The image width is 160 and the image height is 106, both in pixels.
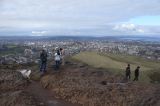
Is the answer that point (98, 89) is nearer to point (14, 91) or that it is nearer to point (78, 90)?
point (78, 90)

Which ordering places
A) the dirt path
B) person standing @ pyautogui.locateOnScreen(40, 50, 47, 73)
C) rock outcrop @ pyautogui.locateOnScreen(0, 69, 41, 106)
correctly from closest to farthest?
rock outcrop @ pyautogui.locateOnScreen(0, 69, 41, 106) → the dirt path → person standing @ pyautogui.locateOnScreen(40, 50, 47, 73)

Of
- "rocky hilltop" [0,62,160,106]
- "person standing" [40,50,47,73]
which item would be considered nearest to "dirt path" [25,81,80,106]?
"rocky hilltop" [0,62,160,106]

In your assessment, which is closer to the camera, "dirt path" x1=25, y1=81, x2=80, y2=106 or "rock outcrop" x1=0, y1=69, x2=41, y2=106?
"rock outcrop" x1=0, y1=69, x2=41, y2=106

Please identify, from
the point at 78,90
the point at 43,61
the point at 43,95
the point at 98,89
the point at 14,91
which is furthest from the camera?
the point at 43,61

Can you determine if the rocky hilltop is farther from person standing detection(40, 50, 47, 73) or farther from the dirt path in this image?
person standing detection(40, 50, 47, 73)

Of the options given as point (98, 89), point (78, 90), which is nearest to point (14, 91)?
point (78, 90)

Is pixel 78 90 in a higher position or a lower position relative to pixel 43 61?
lower

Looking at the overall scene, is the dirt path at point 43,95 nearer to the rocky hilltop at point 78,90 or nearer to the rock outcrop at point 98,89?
the rocky hilltop at point 78,90

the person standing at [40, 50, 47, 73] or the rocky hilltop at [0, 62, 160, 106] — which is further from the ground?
the person standing at [40, 50, 47, 73]

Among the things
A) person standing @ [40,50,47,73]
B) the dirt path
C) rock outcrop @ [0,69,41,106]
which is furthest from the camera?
person standing @ [40,50,47,73]
